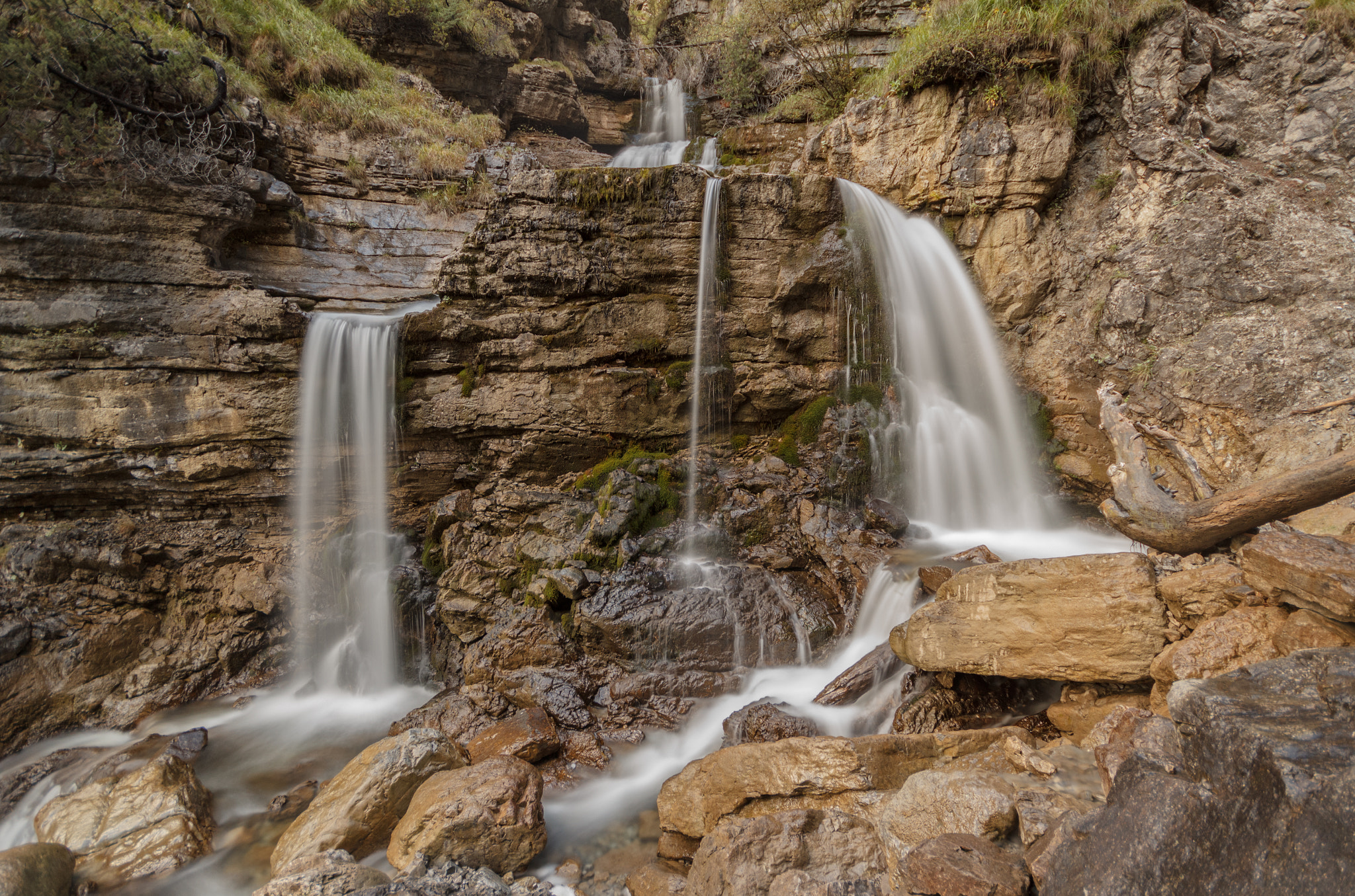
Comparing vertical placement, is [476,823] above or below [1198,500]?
below

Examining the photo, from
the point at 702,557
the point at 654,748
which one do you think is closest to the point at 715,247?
the point at 702,557

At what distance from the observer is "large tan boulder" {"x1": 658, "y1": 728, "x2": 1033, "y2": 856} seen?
150 inches

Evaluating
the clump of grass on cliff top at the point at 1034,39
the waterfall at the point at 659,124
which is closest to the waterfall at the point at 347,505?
the waterfall at the point at 659,124

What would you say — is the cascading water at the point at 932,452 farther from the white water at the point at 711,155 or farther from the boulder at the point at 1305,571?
the white water at the point at 711,155

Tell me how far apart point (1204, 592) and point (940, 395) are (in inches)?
201

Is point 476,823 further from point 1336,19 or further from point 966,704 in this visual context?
point 1336,19

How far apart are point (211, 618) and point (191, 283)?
440 centimetres

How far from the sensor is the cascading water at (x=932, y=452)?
5969 millimetres

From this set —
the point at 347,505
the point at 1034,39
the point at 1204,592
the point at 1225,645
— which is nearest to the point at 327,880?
the point at 347,505

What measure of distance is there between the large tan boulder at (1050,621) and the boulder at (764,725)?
115 centimetres

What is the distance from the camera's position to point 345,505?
8.06 m

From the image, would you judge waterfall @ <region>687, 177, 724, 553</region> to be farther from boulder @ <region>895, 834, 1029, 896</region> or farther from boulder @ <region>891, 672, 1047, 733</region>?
boulder @ <region>895, 834, 1029, 896</region>

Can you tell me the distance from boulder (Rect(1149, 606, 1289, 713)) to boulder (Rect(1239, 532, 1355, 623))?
15 centimetres

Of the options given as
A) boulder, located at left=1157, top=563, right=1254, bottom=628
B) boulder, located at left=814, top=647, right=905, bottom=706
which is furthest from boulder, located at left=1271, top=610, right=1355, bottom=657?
boulder, located at left=814, top=647, right=905, bottom=706
